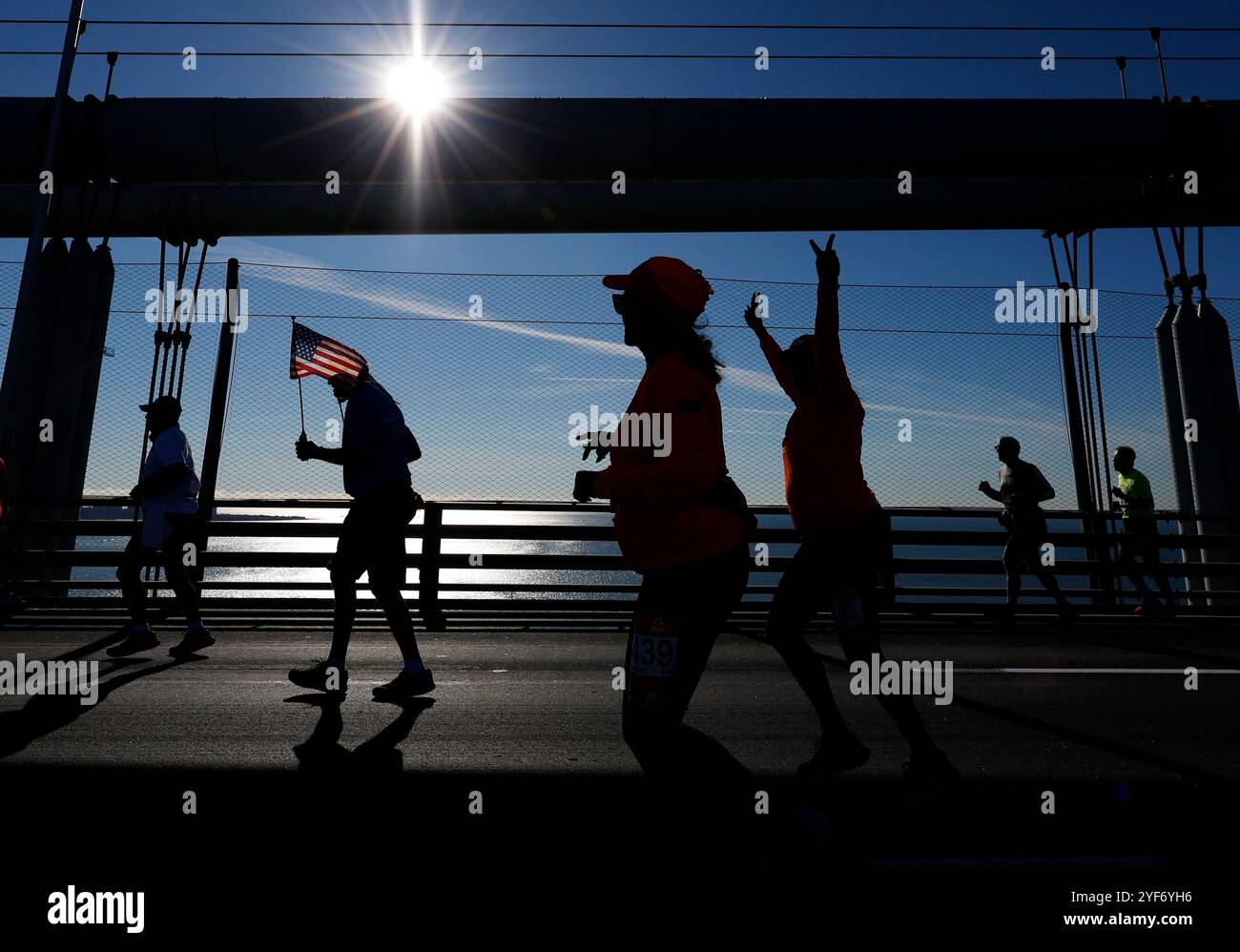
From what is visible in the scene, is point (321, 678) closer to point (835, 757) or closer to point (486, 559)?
point (835, 757)

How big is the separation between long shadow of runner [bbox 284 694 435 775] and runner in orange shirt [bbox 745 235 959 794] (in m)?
1.77

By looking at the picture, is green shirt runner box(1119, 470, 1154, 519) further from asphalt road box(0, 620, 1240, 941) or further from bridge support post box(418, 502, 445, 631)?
bridge support post box(418, 502, 445, 631)

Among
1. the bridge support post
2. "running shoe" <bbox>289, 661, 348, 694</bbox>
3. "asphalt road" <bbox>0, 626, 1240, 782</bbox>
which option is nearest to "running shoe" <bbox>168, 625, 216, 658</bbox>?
"asphalt road" <bbox>0, 626, 1240, 782</bbox>

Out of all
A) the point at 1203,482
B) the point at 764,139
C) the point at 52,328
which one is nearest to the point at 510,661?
the point at 764,139

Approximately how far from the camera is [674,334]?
236cm

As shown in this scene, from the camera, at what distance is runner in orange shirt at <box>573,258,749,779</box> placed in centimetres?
219

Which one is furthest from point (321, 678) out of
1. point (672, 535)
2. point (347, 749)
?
point (672, 535)

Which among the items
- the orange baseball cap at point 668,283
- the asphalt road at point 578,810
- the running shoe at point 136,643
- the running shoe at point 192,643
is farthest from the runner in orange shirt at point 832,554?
the running shoe at point 136,643

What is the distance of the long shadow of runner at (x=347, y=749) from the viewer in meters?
3.83

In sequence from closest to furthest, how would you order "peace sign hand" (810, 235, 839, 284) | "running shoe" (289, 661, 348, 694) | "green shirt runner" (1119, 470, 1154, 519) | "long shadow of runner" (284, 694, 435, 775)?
1. "peace sign hand" (810, 235, 839, 284)
2. "long shadow of runner" (284, 694, 435, 775)
3. "running shoe" (289, 661, 348, 694)
4. "green shirt runner" (1119, 470, 1154, 519)

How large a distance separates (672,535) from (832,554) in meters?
1.49
